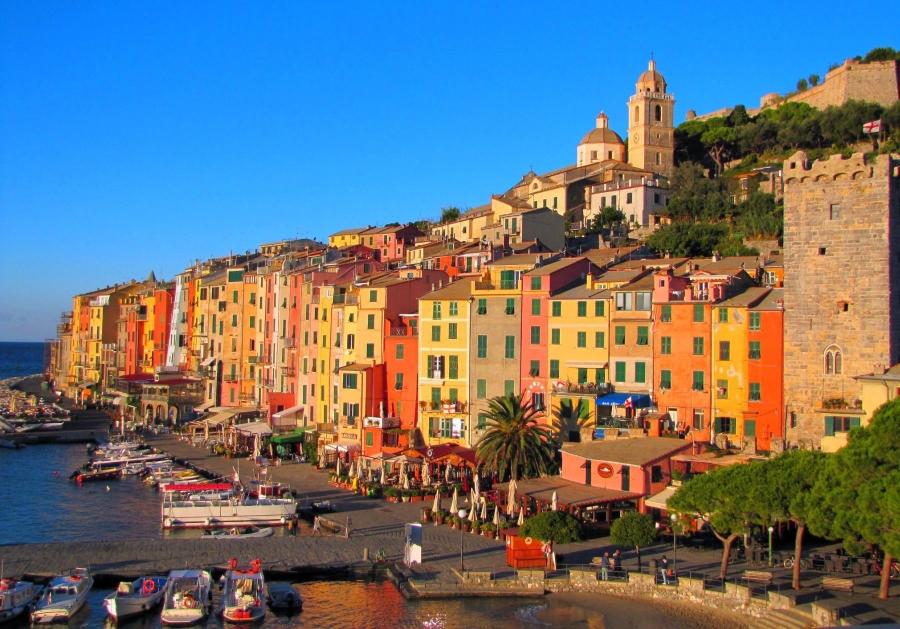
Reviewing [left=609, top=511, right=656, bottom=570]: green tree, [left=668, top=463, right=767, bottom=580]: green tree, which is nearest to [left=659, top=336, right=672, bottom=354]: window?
[left=609, top=511, right=656, bottom=570]: green tree

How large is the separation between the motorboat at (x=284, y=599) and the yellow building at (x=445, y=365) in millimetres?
22985

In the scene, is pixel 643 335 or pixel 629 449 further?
pixel 643 335

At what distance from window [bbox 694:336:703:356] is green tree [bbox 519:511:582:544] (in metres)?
12.2

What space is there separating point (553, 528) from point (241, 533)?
47.5 feet

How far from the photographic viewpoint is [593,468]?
44.6m

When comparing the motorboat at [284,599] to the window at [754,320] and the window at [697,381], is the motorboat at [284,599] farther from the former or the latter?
the window at [754,320]

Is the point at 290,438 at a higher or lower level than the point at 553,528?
higher

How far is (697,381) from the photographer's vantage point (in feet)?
Result: 159

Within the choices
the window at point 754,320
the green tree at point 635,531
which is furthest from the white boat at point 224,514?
the window at point 754,320

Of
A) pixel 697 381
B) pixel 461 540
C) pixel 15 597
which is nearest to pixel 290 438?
pixel 697 381

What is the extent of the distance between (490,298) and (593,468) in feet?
48.7

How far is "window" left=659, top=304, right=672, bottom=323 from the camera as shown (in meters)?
49.5

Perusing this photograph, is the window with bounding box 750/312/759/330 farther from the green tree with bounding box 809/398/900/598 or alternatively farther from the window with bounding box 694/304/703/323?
the green tree with bounding box 809/398/900/598

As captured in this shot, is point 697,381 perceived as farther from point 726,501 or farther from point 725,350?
point 726,501
